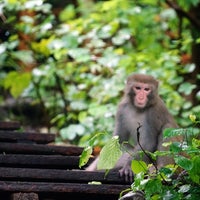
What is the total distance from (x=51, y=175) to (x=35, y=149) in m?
1.04

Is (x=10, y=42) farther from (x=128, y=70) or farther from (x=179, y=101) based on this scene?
(x=179, y=101)

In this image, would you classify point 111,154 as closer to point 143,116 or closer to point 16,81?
point 143,116

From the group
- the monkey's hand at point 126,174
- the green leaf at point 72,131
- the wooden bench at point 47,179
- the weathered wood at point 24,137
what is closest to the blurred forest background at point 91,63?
the green leaf at point 72,131

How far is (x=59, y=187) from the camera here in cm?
451

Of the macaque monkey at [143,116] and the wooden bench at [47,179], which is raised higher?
the wooden bench at [47,179]

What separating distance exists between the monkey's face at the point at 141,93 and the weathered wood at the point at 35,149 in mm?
856

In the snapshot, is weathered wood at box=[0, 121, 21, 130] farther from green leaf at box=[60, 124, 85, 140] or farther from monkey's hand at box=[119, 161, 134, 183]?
green leaf at box=[60, 124, 85, 140]

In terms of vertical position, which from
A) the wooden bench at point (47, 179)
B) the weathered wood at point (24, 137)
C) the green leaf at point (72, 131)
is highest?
the wooden bench at point (47, 179)

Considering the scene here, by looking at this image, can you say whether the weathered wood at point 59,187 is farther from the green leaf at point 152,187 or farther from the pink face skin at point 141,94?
the pink face skin at point 141,94

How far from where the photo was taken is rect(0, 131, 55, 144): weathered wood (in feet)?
20.1

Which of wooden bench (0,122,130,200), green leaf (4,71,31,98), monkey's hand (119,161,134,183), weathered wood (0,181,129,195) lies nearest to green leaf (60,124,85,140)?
green leaf (4,71,31,98)

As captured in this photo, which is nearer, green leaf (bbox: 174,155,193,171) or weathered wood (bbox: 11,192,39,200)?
green leaf (bbox: 174,155,193,171)

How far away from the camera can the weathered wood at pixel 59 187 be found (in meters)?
4.39

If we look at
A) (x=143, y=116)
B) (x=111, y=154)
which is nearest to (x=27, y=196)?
(x=111, y=154)
